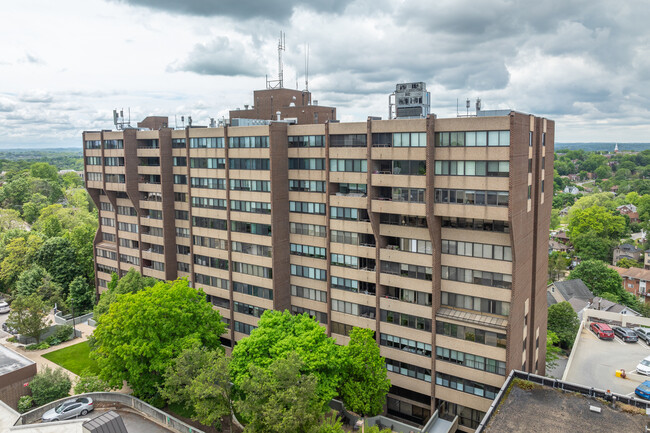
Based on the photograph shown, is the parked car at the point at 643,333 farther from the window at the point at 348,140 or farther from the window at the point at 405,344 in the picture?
the window at the point at 348,140

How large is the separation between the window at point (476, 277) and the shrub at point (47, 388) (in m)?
46.3

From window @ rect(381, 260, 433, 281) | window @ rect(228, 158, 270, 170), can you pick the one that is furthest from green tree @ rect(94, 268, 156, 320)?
window @ rect(381, 260, 433, 281)

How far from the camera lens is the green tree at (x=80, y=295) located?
89.7m

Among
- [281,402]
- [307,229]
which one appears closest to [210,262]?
[307,229]

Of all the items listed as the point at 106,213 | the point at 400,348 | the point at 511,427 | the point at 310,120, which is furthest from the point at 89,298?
the point at 511,427

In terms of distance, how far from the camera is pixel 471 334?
48125 mm

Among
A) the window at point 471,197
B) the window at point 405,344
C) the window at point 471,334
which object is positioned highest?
the window at point 471,197

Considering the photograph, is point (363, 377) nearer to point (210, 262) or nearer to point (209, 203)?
point (210, 262)

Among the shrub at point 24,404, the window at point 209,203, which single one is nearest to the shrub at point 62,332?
the shrub at point 24,404

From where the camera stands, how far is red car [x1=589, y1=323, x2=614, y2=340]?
7838cm

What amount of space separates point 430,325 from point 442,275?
5785 millimetres

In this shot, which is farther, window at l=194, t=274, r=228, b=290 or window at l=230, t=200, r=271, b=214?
window at l=194, t=274, r=228, b=290

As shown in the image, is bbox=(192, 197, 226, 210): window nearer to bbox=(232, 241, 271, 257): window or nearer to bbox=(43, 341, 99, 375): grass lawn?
bbox=(232, 241, 271, 257): window

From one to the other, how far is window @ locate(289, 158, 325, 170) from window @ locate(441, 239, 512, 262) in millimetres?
18192
